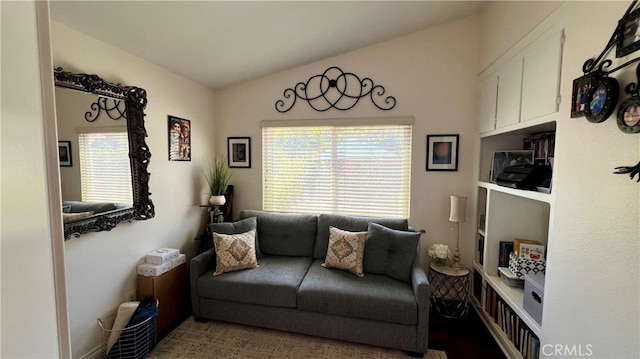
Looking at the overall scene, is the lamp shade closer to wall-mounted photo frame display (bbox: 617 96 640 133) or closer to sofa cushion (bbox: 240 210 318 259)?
sofa cushion (bbox: 240 210 318 259)

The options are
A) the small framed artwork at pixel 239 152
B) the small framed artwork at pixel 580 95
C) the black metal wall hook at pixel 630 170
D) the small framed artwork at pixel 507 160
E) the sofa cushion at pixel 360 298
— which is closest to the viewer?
the black metal wall hook at pixel 630 170

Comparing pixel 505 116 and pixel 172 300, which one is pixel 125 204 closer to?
pixel 172 300

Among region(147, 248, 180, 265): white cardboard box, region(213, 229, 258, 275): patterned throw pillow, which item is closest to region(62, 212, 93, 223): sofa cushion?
region(147, 248, 180, 265): white cardboard box

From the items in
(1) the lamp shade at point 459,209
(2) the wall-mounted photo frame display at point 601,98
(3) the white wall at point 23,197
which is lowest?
(1) the lamp shade at point 459,209

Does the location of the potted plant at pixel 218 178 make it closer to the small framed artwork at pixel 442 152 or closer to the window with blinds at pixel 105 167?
the window with blinds at pixel 105 167

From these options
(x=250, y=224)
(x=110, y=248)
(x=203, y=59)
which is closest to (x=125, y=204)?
(x=110, y=248)

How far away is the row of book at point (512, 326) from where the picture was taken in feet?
5.95

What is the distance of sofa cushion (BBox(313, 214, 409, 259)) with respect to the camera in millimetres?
2753

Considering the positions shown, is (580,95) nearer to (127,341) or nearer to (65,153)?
(65,153)

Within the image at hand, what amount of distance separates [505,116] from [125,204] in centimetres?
310

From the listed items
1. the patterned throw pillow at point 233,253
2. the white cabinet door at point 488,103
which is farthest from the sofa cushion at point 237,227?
the white cabinet door at point 488,103

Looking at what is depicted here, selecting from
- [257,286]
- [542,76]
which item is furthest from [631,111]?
[257,286]

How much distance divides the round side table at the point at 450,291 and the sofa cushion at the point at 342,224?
0.54m

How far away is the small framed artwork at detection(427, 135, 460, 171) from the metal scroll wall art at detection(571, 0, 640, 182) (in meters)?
1.49
